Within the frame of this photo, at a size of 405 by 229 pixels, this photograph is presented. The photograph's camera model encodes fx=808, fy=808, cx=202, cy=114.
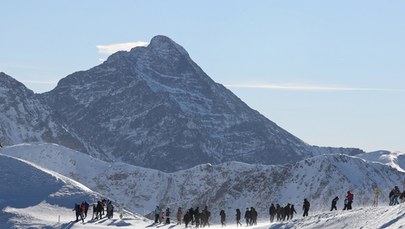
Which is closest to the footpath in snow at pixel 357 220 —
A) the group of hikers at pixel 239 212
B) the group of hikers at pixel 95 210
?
the group of hikers at pixel 95 210

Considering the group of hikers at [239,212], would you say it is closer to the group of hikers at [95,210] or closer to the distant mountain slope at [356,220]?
the group of hikers at [95,210]

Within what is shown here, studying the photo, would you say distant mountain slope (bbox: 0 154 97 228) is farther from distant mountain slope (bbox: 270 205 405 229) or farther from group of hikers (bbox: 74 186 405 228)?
distant mountain slope (bbox: 270 205 405 229)

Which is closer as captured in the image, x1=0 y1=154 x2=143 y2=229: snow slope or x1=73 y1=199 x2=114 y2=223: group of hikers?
x1=73 y1=199 x2=114 y2=223: group of hikers

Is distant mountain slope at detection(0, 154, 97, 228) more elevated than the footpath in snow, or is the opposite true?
distant mountain slope at detection(0, 154, 97, 228)

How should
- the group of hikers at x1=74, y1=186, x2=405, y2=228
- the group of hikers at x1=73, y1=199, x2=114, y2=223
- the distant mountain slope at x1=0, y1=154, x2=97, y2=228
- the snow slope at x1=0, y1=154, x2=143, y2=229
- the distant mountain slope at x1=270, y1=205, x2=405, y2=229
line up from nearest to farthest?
the distant mountain slope at x1=270, y1=205, x2=405, y2=229 < the group of hikers at x1=74, y1=186, x2=405, y2=228 < the group of hikers at x1=73, y1=199, x2=114, y2=223 < the snow slope at x1=0, y1=154, x2=143, y2=229 < the distant mountain slope at x1=0, y1=154, x2=97, y2=228

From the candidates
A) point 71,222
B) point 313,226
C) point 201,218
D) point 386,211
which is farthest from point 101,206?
point 386,211

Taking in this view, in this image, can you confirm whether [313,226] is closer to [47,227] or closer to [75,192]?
[47,227]

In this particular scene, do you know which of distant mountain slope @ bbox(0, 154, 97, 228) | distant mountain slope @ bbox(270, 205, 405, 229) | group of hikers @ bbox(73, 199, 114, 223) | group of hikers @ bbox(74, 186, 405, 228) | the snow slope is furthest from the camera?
distant mountain slope @ bbox(0, 154, 97, 228)

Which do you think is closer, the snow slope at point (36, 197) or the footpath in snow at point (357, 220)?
the footpath in snow at point (357, 220)

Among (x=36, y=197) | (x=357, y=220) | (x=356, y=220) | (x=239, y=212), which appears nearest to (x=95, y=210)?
(x=36, y=197)

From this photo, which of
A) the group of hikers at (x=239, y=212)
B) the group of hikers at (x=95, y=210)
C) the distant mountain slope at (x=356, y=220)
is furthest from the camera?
the group of hikers at (x=95, y=210)

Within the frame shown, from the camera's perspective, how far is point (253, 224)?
77812 millimetres

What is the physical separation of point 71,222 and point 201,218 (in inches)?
482

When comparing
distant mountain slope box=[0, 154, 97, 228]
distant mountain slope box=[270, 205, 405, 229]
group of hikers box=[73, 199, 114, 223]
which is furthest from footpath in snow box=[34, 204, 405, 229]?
distant mountain slope box=[0, 154, 97, 228]
